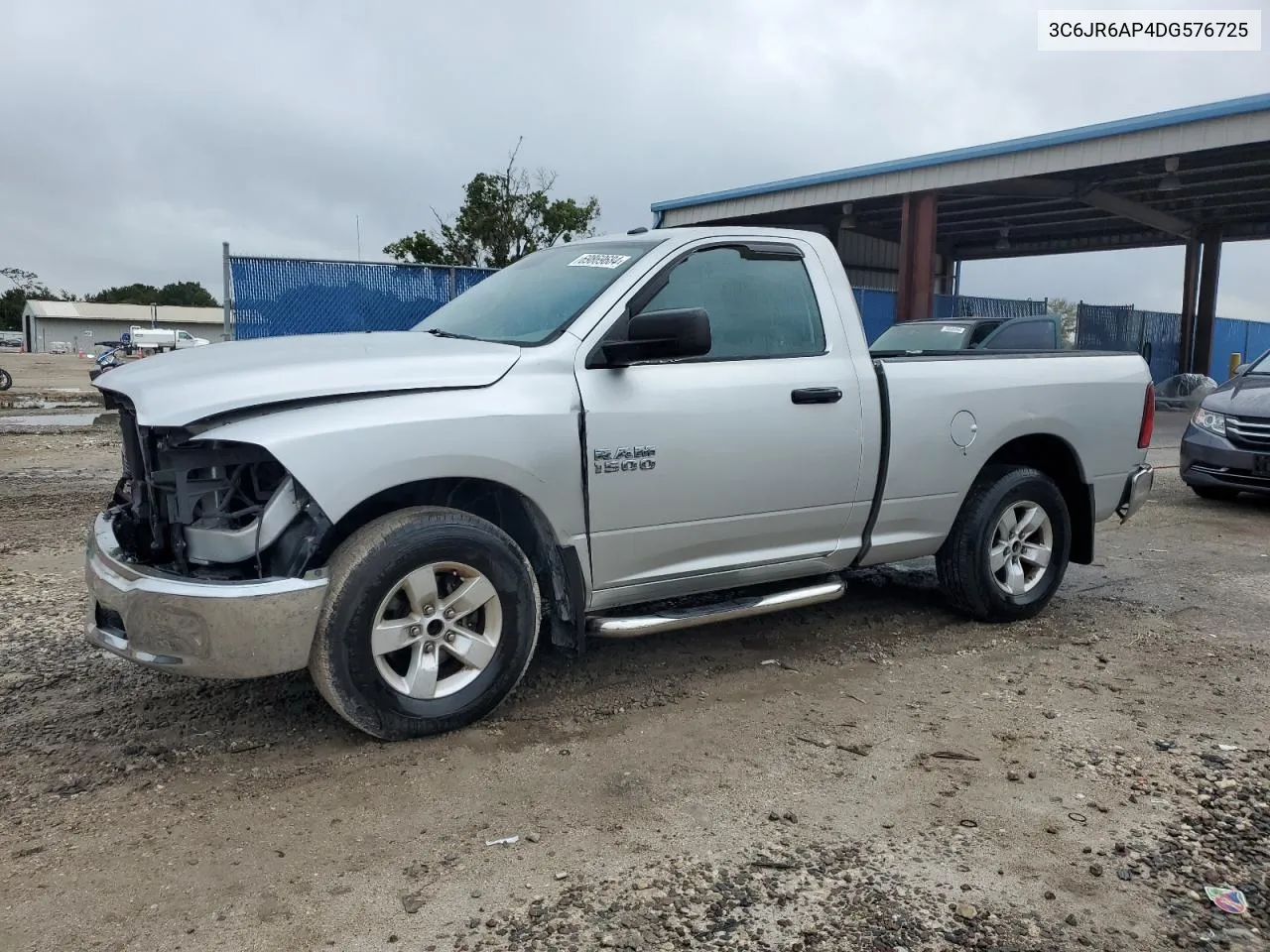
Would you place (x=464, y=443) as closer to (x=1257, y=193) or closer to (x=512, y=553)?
(x=512, y=553)

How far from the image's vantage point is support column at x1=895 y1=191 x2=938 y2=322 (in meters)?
18.7

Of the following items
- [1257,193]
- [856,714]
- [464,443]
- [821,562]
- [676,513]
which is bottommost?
[856,714]

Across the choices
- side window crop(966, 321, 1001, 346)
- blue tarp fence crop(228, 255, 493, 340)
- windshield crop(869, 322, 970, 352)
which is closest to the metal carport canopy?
side window crop(966, 321, 1001, 346)

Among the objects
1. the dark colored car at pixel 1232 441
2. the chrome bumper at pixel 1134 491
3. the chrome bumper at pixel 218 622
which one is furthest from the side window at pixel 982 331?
the chrome bumper at pixel 218 622

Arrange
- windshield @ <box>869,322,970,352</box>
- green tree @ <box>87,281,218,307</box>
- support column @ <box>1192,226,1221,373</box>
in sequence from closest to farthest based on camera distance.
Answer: windshield @ <box>869,322,970,352</box> < support column @ <box>1192,226,1221,373</box> < green tree @ <box>87,281,218,307</box>

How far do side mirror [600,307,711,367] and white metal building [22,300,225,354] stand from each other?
269 ft

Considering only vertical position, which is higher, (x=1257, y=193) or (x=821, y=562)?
(x=1257, y=193)

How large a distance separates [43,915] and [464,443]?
179cm

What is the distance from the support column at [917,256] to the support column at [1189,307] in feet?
35.7

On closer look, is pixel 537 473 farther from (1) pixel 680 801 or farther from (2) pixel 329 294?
(2) pixel 329 294

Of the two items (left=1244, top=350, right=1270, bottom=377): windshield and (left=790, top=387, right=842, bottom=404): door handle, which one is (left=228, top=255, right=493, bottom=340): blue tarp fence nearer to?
(left=790, top=387, right=842, bottom=404): door handle

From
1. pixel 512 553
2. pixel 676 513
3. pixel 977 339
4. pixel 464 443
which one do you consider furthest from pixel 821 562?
pixel 977 339

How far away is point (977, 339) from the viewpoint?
1251cm

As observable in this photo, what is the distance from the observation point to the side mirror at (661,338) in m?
3.62
